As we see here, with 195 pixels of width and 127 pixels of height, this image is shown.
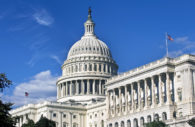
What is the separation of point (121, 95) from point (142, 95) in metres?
11.0

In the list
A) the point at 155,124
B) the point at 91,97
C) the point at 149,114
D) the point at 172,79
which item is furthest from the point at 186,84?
the point at 91,97

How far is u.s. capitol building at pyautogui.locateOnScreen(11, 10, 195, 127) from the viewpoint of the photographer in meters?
124

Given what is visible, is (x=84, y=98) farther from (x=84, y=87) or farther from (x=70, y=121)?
(x=70, y=121)

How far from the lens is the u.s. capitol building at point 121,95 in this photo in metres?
124

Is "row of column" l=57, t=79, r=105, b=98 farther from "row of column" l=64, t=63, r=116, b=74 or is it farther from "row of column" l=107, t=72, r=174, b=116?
"row of column" l=107, t=72, r=174, b=116

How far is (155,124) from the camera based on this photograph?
335 ft

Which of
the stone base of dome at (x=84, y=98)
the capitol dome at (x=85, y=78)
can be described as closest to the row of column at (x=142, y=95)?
the stone base of dome at (x=84, y=98)

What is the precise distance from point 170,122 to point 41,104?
6886cm

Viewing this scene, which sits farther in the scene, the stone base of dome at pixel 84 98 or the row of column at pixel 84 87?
the row of column at pixel 84 87

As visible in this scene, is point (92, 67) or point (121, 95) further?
point (92, 67)

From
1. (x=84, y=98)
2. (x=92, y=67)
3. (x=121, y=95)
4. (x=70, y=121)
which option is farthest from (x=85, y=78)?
(x=121, y=95)

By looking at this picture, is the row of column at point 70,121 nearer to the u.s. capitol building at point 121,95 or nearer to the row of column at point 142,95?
the u.s. capitol building at point 121,95

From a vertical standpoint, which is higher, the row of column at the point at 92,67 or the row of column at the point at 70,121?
the row of column at the point at 92,67

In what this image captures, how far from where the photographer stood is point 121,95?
14562cm
